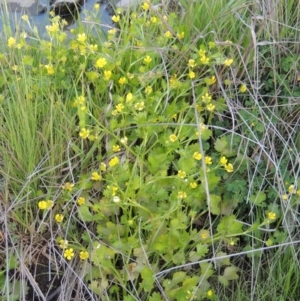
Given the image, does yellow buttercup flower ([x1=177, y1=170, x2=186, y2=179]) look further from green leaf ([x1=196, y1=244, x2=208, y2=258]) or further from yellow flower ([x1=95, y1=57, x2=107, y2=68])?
yellow flower ([x1=95, y1=57, x2=107, y2=68])

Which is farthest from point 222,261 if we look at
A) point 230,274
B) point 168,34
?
point 168,34

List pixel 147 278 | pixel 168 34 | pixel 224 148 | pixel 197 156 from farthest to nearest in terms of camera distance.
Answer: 1. pixel 168 34
2. pixel 224 148
3. pixel 197 156
4. pixel 147 278

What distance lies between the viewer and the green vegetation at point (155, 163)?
1.39 m

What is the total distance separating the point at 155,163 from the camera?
4.66 feet

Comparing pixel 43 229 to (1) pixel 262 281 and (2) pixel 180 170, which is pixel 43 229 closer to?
(2) pixel 180 170

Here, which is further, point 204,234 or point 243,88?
point 243,88

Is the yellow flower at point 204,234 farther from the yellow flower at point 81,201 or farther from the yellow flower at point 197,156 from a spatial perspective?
the yellow flower at point 81,201

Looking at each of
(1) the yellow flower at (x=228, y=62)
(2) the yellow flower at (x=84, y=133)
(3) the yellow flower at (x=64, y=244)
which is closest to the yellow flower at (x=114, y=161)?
(2) the yellow flower at (x=84, y=133)

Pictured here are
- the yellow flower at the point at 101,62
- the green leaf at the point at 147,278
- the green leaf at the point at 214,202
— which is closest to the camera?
the green leaf at the point at 147,278

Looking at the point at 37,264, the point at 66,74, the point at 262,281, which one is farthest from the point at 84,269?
the point at 66,74

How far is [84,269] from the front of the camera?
1386mm

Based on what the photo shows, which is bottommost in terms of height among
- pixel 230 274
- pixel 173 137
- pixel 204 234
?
pixel 230 274

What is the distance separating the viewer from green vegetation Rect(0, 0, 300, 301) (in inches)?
54.8

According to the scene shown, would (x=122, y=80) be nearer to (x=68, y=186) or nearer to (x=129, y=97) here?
(x=129, y=97)
